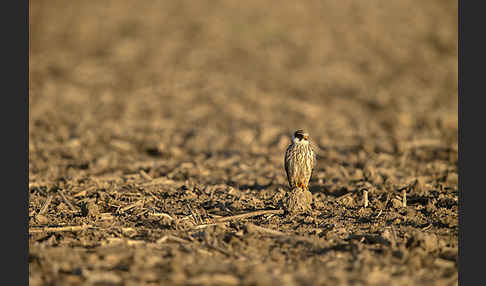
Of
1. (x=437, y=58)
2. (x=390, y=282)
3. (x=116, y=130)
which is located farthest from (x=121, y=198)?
(x=437, y=58)

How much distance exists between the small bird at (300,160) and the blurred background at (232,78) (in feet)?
8.49

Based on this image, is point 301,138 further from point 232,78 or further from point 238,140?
point 232,78

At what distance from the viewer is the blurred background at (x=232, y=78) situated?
11164 mm

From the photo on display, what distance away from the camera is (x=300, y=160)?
6945 millimetres

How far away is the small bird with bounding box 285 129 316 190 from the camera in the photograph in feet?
22.8

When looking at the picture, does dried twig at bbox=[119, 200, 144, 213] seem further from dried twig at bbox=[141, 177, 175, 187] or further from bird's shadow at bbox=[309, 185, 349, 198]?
bird's shadow at bbox=[309, 185, 349, 198]

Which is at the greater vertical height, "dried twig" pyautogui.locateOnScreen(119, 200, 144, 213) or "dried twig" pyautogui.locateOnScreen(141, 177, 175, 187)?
"dried twig" pyautogui.locateOnScreen(141, 177, 175, 187)

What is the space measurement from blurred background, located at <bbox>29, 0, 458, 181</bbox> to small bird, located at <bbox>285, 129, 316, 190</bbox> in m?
2.59

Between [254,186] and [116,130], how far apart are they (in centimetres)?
478

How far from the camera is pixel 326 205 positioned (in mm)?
6793

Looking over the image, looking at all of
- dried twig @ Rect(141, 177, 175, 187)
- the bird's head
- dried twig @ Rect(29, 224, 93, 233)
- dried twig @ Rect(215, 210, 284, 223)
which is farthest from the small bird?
dried twig @ Rect(29, 224, 93, 233)

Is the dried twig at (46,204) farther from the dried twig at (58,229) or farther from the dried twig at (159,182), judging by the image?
the dried twig at (159,182)

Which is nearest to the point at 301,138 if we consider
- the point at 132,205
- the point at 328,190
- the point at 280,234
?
the point at 328,190

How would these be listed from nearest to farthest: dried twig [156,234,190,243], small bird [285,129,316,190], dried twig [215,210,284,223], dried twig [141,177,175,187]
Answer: dried twig [156,234,190,243], dried twig [215,210,284,223], small bird [285,129,316,190], dried twig [141,177,175,187]
